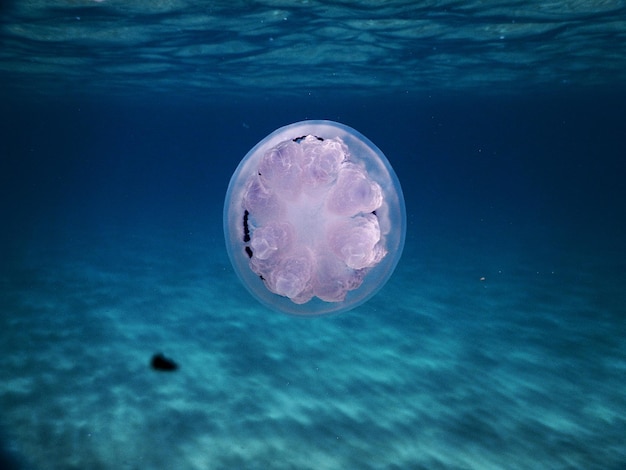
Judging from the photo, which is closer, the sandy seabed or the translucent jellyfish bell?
the translucent jellyfish bell

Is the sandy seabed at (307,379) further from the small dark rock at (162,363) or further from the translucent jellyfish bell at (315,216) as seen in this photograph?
the translucent jellyfish bell at (315,216)

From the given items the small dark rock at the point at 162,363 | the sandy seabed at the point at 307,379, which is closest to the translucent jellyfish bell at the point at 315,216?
the sandy seabed at the point at 307,379

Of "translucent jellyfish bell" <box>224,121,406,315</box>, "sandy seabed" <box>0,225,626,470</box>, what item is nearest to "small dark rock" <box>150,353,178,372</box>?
"sandy seabed" <box>0,225,626,470</box>

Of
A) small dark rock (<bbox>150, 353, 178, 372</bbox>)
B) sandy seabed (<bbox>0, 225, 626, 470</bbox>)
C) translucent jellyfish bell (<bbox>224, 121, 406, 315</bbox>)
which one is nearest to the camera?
translucent jellyfish bell (<bbox>224, 121, 406, 315</bbox>)

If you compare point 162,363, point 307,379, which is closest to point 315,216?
point 307,379

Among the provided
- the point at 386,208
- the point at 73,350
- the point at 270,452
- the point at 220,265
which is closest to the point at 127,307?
the point at 73,350

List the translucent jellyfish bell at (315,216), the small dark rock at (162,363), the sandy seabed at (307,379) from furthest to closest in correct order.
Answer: the small dark rock at (162,363), the sandy seabed at (307,379), the translucent jellyfish bell at (315,216)

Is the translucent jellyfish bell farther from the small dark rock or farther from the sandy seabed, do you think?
the small dark rock
